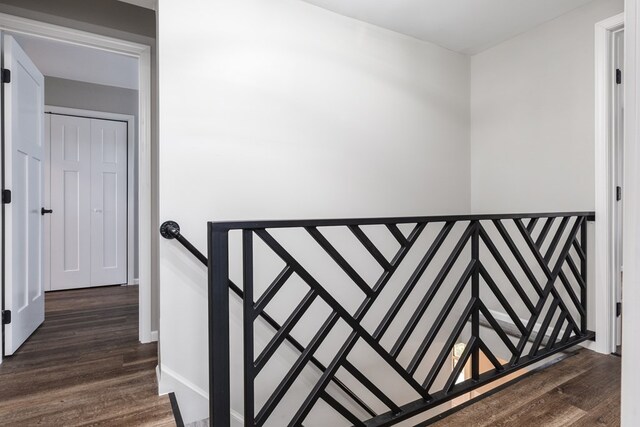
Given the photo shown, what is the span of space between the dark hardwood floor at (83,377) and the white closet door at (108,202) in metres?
1.26

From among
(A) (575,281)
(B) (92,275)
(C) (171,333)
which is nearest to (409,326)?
(C) (171,333)

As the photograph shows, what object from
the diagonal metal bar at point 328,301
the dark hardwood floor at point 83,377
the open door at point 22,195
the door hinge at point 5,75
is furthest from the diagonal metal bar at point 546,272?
the door hinge at point 5,75

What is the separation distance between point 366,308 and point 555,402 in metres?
1.15

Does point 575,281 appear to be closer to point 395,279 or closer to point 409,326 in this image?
point 395,279

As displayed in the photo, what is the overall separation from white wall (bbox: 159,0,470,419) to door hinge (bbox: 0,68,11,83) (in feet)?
3.77

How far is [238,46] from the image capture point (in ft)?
6.90

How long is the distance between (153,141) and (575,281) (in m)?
3.14

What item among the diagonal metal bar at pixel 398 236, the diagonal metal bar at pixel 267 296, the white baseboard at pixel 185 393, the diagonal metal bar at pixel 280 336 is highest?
the diagonal metal bar at pixel 398 236

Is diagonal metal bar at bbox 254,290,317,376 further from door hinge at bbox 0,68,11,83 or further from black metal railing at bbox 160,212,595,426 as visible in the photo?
door hinge at bbox 0,68,11,83

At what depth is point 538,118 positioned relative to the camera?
8.91ft

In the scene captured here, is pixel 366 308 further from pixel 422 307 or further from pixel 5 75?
pixel 5 75

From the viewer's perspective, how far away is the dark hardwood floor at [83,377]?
1628 millimetres

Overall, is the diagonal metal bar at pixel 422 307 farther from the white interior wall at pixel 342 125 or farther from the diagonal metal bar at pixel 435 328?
the white interior wall at pixel 342 125

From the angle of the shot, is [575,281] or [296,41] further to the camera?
[575,281]
